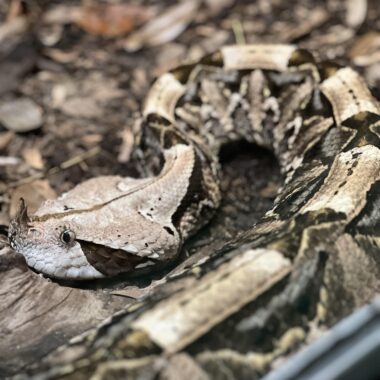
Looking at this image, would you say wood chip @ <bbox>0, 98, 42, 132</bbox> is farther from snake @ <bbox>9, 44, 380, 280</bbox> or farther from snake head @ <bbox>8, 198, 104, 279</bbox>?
snake head @ <bbox>8, 198, 104, 279</bbox>

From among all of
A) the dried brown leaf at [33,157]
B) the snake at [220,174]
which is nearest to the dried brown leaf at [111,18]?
the snake at [220,174]

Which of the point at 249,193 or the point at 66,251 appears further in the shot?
the point at 249,193

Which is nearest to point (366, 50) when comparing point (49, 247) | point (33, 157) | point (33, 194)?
point (33, 157)

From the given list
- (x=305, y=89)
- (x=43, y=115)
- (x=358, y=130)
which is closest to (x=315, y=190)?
(x=358, y=130)

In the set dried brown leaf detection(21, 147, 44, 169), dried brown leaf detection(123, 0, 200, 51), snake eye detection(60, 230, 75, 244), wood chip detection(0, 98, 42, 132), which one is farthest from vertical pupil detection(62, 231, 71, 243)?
dried brown leaf detection(123, 0, 200, 51)

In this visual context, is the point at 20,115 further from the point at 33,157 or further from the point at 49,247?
the point at 49,247

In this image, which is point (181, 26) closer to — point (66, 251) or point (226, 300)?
point (66, 251)

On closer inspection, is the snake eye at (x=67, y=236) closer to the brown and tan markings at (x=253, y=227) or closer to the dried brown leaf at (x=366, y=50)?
the brown and tan markings at (x=253, y=227)
